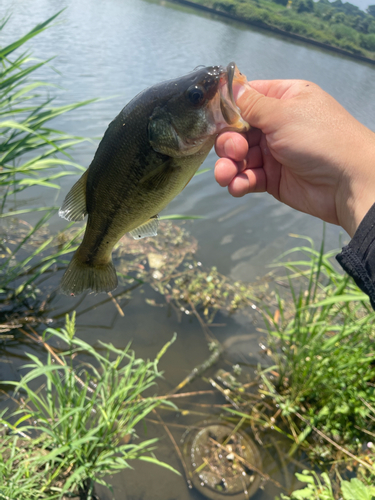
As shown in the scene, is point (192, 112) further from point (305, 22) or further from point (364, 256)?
point (305, 22)

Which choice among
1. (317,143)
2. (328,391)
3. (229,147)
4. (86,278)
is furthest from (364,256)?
(328,391)

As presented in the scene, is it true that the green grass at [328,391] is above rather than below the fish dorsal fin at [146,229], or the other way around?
below

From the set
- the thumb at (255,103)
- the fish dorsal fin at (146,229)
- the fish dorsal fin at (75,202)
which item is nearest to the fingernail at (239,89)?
the thumb at (255,103)

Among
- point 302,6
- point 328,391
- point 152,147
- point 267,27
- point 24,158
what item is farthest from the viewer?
point 302,6

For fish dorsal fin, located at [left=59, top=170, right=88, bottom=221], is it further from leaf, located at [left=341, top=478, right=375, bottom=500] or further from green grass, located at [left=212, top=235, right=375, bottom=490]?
green grass, located at [left=212, top=235, right=375, bottom=490]

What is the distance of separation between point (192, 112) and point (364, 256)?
99 centimetres

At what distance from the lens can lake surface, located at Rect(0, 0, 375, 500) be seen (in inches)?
161

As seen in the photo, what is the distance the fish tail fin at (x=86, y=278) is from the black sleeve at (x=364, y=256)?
1.14 meters

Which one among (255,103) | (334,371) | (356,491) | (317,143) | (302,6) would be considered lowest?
(334,371)

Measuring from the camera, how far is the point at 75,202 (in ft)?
5.13

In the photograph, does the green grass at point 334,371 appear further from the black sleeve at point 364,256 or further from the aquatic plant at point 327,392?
the black sleeve at point 364,256

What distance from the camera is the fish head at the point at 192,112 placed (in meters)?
1.46

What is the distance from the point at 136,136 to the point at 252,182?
1.06 meters

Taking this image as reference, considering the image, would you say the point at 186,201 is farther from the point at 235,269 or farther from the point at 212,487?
the point at 212,487
